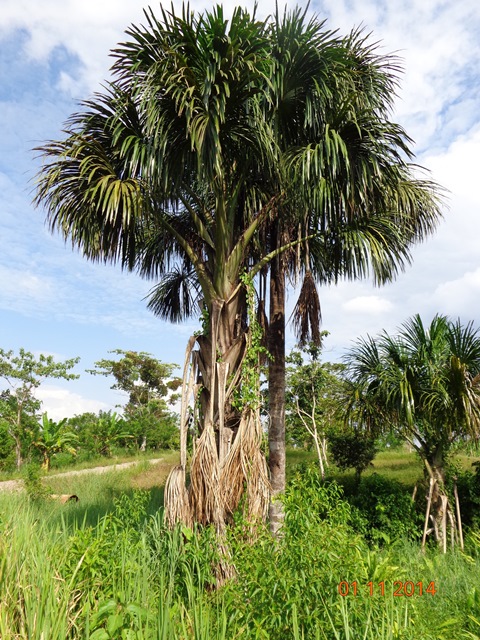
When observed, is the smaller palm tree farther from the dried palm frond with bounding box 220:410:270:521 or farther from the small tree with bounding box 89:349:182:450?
the dried palm frond with bounding box 220:410:270:521

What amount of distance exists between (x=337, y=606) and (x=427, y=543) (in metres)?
6.63

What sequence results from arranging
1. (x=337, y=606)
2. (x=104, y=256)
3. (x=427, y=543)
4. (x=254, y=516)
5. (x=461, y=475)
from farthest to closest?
(x=461, y=475)
(x=427, y=543)
(x=104, y=256)
(x=254, y=516)
(x=337, y=606)

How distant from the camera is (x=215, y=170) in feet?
18.6

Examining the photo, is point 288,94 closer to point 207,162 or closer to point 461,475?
point 207,162

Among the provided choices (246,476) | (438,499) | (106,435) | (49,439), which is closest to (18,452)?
(49,439)

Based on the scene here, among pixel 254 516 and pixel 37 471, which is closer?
pixel 254 516

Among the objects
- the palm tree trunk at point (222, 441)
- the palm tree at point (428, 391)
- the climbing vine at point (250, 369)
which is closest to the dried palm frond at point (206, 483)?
the palm tree trunk at point (222, 441)

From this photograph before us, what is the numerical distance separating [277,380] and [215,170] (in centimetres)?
325

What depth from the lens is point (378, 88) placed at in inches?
309

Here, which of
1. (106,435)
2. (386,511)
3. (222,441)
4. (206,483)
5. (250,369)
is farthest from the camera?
(106,435)

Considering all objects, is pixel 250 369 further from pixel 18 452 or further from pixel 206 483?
pixel 18 452

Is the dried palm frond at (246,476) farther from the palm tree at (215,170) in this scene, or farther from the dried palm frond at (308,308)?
the dried palm frond at (308,308)

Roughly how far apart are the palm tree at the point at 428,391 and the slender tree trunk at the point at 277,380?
1957 millimetres

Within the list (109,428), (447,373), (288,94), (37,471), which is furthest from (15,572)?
(109,428)
